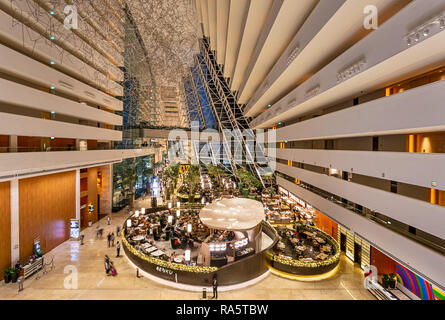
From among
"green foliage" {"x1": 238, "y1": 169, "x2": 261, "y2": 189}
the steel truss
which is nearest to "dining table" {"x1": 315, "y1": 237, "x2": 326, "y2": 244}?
the steel truss

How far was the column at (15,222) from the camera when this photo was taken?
11.9 metres

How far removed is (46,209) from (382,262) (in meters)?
19.7

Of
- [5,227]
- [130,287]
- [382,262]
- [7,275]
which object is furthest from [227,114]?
[7,275]

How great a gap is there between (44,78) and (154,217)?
1261 cm

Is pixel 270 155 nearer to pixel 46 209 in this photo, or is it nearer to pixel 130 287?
pixel 130 287

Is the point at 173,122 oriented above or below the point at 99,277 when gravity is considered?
above

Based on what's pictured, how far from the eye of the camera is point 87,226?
1975cm

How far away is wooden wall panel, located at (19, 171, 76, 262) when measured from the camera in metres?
12.8

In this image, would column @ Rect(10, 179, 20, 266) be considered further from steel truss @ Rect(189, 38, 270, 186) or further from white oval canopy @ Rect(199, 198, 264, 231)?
steel truss @ Rect(189, 38, 270, 186)

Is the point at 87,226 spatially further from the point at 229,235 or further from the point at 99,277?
the point at 229,235

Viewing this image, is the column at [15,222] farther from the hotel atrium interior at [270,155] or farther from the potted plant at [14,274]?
the potted plant at [14,274]

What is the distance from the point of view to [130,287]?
11.0 meters
